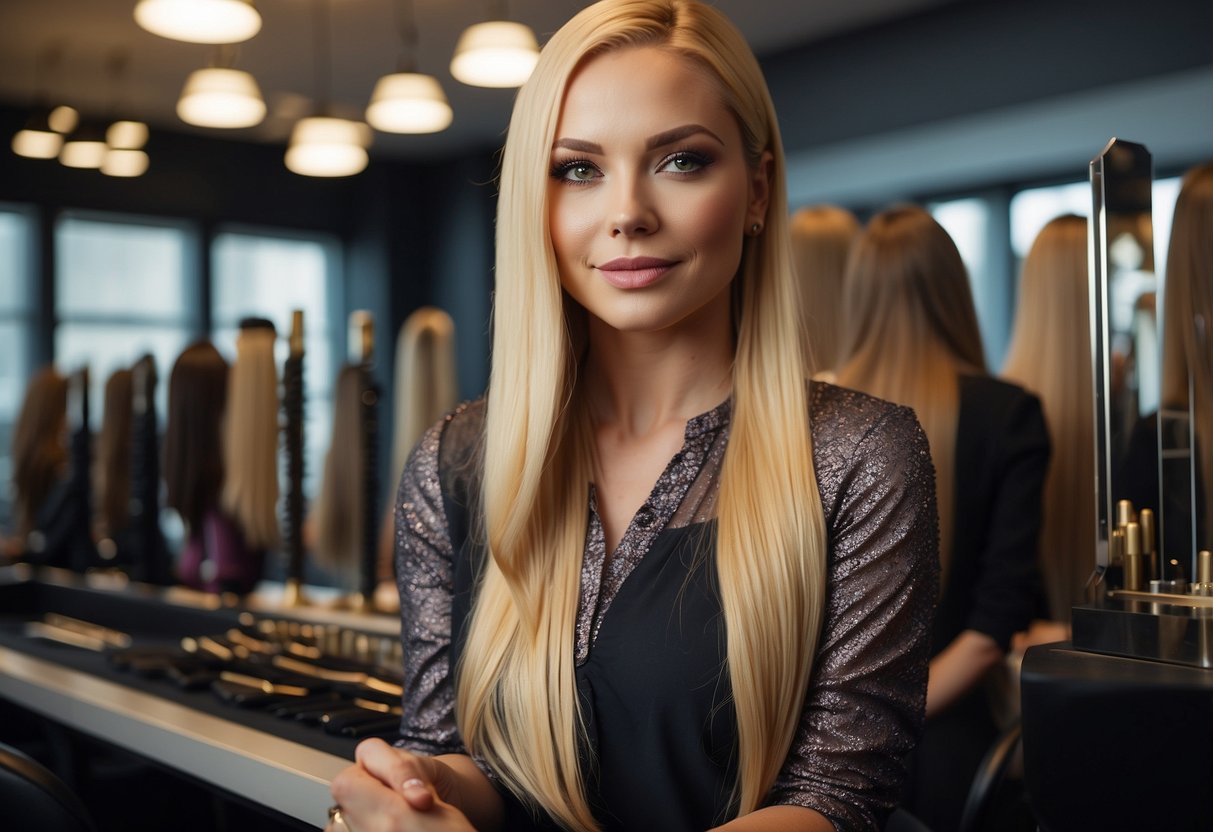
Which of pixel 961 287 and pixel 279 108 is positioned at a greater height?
pixel 279 108

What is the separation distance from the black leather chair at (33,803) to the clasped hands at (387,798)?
326mm

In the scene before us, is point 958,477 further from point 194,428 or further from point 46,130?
point 46,130

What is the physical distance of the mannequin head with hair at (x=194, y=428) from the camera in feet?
9.73

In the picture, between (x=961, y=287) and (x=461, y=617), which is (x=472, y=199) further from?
(x=461, y=617)

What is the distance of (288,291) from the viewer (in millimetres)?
9312

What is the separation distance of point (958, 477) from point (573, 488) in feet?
3.20

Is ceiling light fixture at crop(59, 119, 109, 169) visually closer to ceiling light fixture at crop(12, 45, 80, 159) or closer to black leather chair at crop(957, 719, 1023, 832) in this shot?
ceiling light fixture at crop(12, 45, 80, 159)

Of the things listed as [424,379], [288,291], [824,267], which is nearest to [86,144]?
[424,379]

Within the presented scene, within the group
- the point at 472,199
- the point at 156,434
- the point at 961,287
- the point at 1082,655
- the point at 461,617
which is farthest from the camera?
the point at 472,199

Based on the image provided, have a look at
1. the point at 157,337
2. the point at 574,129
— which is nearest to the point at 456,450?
the point at 574,129

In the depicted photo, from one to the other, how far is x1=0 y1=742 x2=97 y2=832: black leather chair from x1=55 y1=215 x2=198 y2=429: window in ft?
22.5

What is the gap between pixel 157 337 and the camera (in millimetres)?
8469

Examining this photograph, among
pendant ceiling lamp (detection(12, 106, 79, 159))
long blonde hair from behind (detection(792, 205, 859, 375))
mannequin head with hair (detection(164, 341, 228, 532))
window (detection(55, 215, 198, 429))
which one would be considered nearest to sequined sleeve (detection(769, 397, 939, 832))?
long blonde hair from behind (detection(792, 205, 859, 375))

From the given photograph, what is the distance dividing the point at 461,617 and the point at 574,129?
532mm
